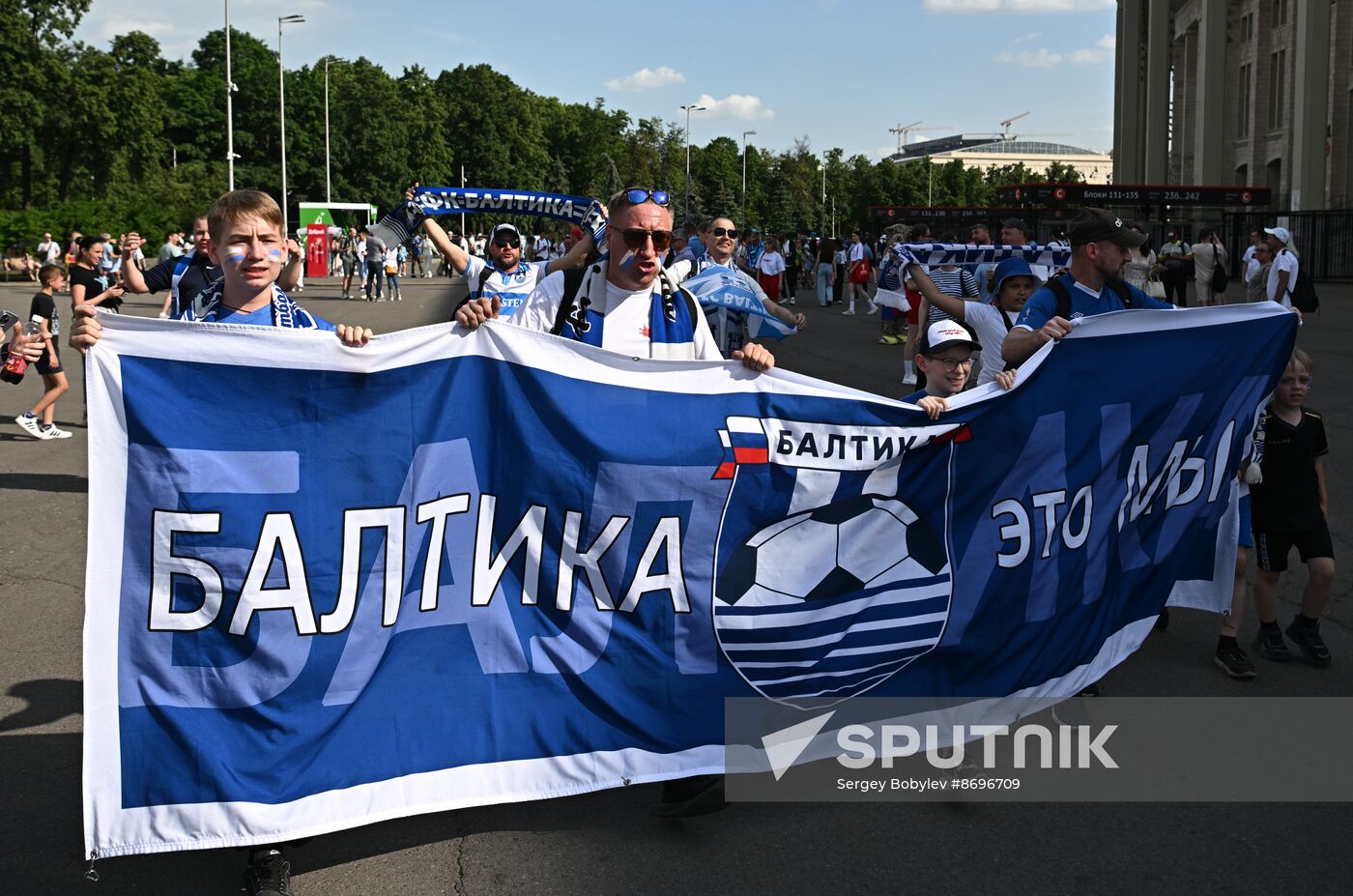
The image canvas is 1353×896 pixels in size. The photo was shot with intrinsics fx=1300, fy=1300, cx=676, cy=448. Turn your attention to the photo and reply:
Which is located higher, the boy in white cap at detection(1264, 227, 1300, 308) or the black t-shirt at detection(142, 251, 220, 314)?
the boy in white cap at detection(1264, 227, 1300, 308)

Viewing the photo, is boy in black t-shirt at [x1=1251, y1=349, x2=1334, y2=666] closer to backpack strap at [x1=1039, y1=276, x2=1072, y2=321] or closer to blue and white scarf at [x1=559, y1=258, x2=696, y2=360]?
backpack strap at [x1=1039, y1=276, x2=1072, y2=321]

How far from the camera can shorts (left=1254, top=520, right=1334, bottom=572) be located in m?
5.77

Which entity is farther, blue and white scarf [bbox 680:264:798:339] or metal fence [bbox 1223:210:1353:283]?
metal fence [bbox 1223:210:1353:283]

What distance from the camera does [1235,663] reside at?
5.65 m

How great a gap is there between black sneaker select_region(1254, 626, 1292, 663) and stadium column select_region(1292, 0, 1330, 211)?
1486 inches

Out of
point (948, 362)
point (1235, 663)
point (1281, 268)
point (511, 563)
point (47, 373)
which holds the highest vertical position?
point (1281, 268)

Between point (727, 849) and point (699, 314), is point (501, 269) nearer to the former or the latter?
point (699, 314)

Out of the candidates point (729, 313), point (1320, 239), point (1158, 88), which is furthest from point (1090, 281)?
point (1158, 88)

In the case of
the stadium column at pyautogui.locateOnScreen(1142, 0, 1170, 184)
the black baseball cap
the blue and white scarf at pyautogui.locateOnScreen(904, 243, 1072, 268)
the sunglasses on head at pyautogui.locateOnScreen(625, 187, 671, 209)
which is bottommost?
the black baseball cap

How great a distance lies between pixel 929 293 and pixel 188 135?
11400 cm

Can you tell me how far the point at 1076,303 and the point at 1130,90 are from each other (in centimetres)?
6590

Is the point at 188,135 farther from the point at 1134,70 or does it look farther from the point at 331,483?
the point at 331,483

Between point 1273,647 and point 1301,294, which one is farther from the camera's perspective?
point 1301,294

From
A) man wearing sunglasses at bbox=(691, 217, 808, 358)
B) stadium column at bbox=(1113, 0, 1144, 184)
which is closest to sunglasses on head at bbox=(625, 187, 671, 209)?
man wearing sunglasses at bbox=(691, 217, 808, 358)
